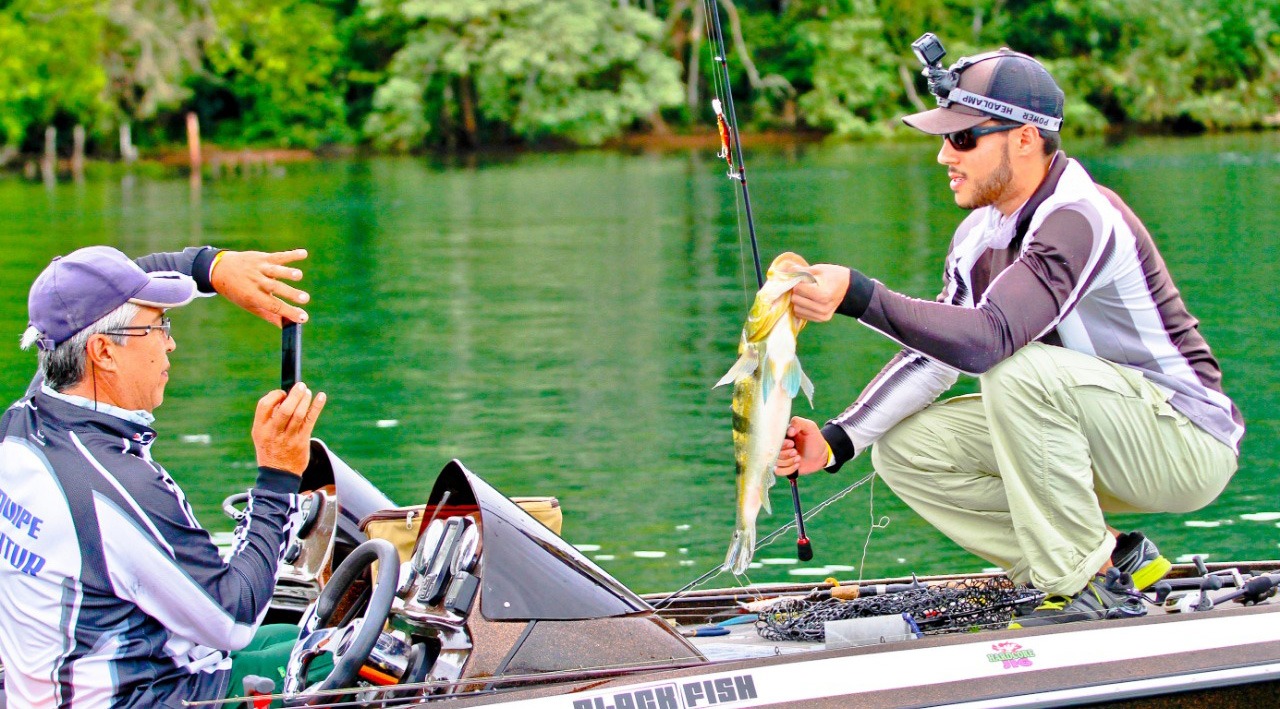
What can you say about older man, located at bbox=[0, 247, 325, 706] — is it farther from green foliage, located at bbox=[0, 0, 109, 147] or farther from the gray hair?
green foliage, located at bbox=[0, 0, 109, 147]

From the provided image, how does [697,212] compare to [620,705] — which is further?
[697,212]

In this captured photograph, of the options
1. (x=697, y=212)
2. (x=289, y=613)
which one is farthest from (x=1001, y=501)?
(x=697, y=212)

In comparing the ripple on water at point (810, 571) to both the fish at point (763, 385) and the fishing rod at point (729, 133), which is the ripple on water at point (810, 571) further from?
the fish at point (763, 385)

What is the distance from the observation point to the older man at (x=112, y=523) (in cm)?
298

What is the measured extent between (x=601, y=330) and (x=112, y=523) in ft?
38.1

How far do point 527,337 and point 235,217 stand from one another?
14.3 meters

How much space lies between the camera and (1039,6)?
44.0 m

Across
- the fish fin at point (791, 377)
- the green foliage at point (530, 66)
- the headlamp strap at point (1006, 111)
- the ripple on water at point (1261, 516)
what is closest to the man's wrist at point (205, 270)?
the fish fin at point (791, 377)

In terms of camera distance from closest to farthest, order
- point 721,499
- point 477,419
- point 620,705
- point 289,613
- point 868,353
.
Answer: point 620,705 → point 289,613 → point 721,499 → point 477,419 → point 868,353

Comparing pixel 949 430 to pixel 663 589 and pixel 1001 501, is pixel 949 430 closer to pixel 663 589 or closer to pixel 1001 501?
pixel 1001 501

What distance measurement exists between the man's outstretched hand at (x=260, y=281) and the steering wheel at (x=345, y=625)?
0.56 m

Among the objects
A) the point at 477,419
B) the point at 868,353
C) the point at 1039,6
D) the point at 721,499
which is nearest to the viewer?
the point at 721,499

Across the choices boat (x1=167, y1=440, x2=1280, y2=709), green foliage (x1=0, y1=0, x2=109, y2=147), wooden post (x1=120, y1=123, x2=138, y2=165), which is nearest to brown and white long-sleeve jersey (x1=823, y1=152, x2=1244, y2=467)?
boat (x1=167, y1=440, x2=1280, y2=709)

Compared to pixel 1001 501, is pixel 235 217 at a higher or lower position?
lower
